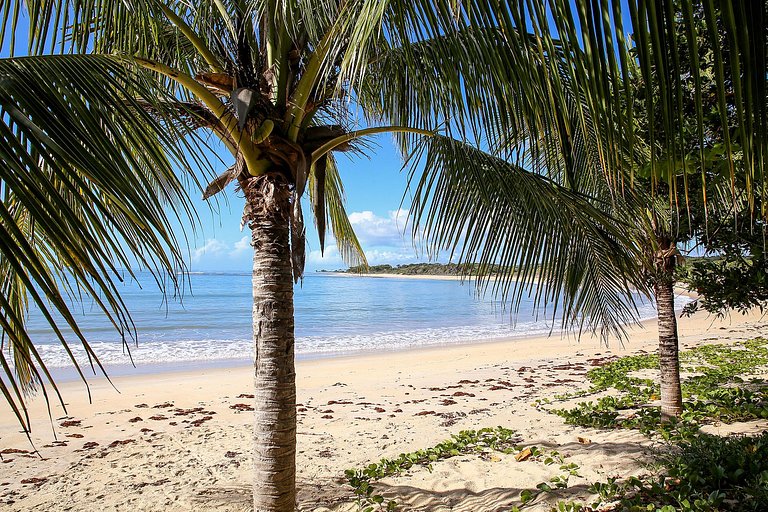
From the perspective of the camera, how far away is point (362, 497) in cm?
402

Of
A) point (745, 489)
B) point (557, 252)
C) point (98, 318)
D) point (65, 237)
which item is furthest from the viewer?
point (98, 318)

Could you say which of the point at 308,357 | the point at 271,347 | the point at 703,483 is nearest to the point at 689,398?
the point at 703,483

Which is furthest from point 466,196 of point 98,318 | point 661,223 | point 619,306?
point 98,318

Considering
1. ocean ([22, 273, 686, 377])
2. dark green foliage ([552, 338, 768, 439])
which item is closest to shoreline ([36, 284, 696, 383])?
ocean ([22, 273, 686, 377])

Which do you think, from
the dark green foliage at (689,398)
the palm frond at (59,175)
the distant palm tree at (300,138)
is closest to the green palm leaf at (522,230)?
the distant palm tree at (300,138)

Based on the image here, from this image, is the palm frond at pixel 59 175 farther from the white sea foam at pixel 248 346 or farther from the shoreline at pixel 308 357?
the white sea foam at pixel 248 346

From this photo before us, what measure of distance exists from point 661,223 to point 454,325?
55.2ft

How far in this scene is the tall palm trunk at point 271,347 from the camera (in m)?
3.05

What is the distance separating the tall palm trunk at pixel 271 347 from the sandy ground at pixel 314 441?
106 cm

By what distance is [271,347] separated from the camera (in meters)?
3.05

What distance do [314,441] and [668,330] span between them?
390cm

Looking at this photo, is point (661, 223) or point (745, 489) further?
point (661, 223)

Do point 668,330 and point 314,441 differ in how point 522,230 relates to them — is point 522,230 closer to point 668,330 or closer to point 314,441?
point 668,330

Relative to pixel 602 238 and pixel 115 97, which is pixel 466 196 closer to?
pixel 602 238
